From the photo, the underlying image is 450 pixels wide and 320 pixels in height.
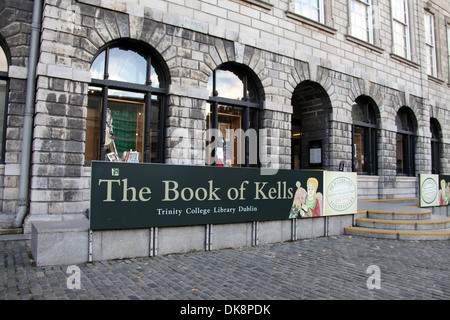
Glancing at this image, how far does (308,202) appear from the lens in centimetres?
826

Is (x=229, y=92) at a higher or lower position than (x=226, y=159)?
higher

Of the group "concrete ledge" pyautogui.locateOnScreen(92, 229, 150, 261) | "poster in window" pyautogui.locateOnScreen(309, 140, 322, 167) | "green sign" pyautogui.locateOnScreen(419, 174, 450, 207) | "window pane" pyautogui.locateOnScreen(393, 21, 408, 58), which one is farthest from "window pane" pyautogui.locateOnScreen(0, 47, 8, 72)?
"window pane" pyautogui.locateOnScreen(393, 21, 408, 58)

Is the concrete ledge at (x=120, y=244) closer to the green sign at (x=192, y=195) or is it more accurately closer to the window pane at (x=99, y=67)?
the green sign at (x=192, y=195)

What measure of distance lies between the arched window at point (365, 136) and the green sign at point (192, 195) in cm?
730

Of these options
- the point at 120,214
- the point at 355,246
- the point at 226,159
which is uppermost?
the point at 226,159

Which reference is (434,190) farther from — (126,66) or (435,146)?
(126,66)

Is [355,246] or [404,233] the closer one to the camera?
[355,246]

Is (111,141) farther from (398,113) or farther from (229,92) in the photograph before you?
(398,113)

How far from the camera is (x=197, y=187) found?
6586 millimetres

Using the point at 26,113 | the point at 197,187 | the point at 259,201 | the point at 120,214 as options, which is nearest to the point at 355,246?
the point at 259,201

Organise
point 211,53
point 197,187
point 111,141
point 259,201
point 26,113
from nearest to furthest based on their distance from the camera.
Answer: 1. point 197,187
2. point 259,201
3. point 26,113
4. point 111,141
5. point 211,53

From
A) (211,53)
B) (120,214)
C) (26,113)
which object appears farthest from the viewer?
(211,53)

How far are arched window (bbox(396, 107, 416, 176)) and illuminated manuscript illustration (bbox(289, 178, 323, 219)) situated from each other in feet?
35.7

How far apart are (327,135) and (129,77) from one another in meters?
8.08
